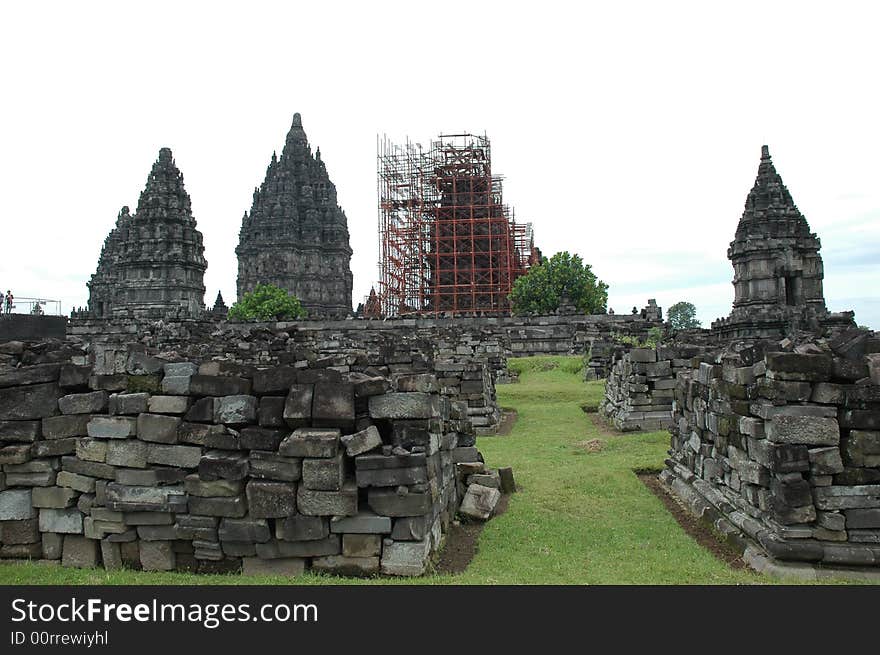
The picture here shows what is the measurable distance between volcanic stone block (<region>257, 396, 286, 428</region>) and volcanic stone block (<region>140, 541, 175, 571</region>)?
1463mm

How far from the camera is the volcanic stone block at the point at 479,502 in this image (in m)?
7.12

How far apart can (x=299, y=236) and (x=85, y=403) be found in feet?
187

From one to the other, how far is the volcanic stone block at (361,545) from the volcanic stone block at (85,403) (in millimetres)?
2628

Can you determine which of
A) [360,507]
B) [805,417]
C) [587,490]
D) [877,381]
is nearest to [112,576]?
[360,507]

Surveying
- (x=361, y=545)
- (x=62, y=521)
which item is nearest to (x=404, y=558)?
(x=361, y=545)

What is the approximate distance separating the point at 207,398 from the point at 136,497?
1.10 metres

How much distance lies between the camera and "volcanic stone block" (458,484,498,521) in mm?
7116

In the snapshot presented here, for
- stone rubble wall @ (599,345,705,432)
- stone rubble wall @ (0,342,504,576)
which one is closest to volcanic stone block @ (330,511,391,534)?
stone rubble wall @ (0,342,504,576)

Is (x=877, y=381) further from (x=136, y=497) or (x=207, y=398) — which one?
(x=136, y=497)

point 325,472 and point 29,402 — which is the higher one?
point 29,402

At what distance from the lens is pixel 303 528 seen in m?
5.20

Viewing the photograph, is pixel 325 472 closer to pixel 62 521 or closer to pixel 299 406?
pixel 299 406

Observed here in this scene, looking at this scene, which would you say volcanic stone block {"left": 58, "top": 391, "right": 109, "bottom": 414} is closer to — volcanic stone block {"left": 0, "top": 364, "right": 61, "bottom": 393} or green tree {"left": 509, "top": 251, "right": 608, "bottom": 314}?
volcanic stone block {"left": 0, "top": 364, "right": 61, "bottom": 393}

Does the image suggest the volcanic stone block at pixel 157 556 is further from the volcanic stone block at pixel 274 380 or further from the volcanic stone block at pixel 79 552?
the volcanic stone block at pixel 274 380
